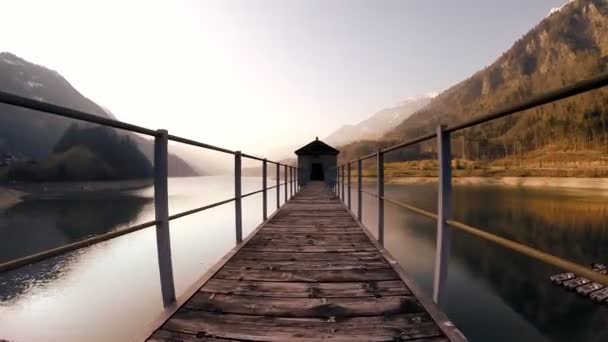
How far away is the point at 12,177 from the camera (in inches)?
2938

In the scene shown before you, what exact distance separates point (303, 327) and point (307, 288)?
1.64ft

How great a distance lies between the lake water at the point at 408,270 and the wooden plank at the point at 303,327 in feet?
42.7

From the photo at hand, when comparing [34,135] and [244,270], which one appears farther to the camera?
[34,135]

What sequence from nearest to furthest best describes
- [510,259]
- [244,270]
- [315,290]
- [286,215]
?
[315,290] < [244,270] < [286,215] < [510,259]

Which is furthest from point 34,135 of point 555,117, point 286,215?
point 555,117

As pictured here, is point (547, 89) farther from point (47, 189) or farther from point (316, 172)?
point (47, 189)

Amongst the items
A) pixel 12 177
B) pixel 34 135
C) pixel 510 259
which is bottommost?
pixel 510 259

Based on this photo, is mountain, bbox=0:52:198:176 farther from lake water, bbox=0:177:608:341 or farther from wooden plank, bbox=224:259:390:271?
wooden plank, bbox=224:259:390:271

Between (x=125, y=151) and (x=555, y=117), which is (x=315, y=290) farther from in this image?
(x=555, y=117)

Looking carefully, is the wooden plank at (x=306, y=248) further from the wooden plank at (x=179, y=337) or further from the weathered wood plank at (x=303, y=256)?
the wooden plank at (x=179, y=337)

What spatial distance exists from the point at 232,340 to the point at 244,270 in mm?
1003

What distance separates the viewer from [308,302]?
1.86 meters

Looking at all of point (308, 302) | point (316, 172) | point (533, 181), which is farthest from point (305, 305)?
point (533, 181)

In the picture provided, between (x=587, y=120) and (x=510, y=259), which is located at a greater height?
(x=587, y=120)
